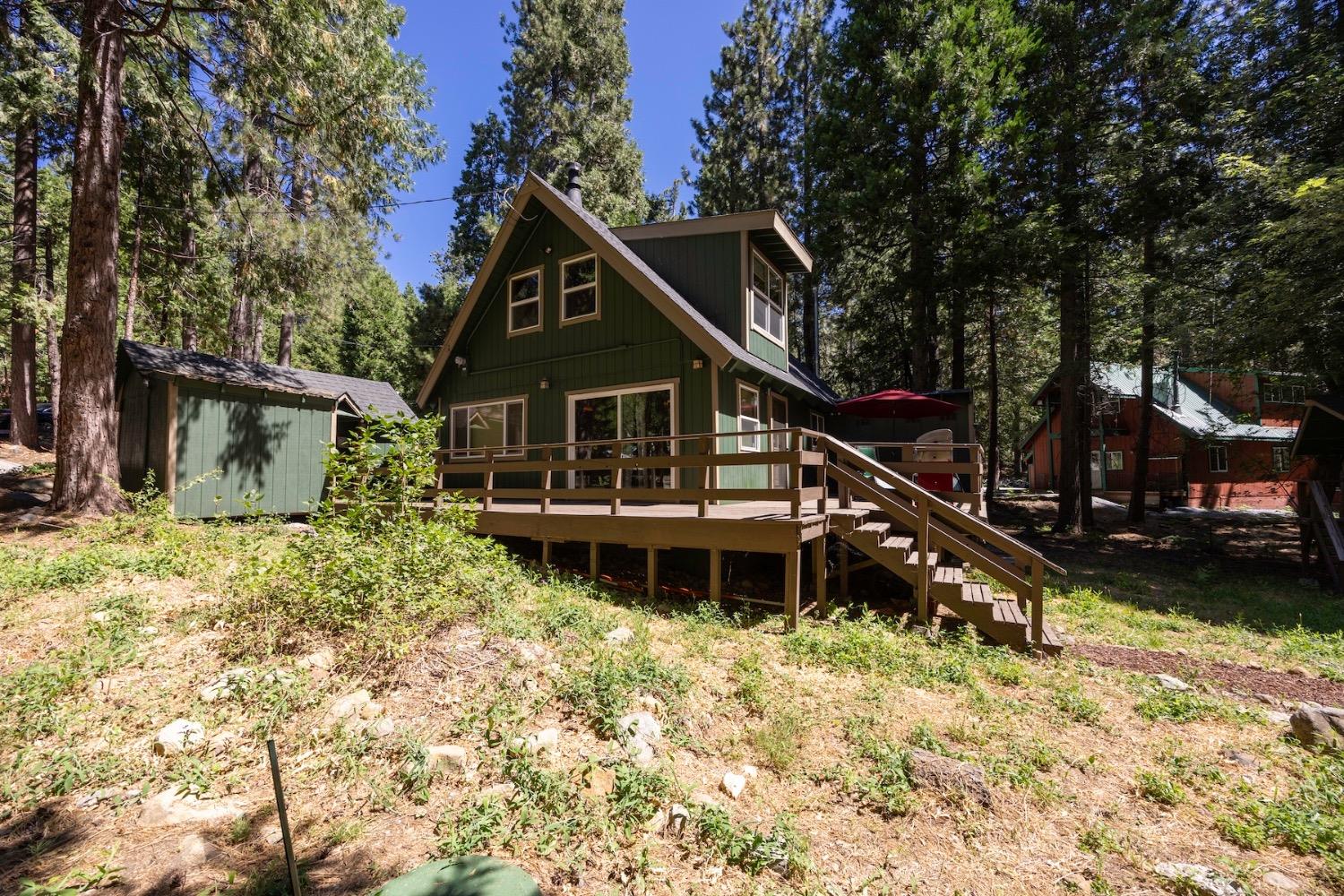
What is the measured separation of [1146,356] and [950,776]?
16.7m

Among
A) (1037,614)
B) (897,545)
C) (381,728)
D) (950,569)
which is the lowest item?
(381,728)

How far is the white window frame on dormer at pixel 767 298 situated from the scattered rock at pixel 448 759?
8.45 meters

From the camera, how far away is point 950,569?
661cm

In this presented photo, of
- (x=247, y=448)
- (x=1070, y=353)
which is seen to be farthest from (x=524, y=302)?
(x=1070, y=353)

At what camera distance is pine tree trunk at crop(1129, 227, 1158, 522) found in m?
13.3

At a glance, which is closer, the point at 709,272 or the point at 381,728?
the point at 381,728

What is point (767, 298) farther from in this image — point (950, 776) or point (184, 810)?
point (184, 810)

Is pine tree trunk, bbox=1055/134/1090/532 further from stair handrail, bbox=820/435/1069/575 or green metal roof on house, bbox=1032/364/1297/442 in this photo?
stair handrail, bbox=820/435/1069/575

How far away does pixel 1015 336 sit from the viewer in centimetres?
2283

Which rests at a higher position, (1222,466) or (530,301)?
(530,301)

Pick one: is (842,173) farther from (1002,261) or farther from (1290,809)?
(1290,809)

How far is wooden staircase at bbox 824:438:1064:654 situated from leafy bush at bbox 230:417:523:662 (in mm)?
4227

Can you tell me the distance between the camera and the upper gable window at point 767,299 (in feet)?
34.4

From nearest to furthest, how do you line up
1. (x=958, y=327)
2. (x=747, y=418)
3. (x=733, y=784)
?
(x=733, y=784), (x=747, y=418), (x=958, y=327)
